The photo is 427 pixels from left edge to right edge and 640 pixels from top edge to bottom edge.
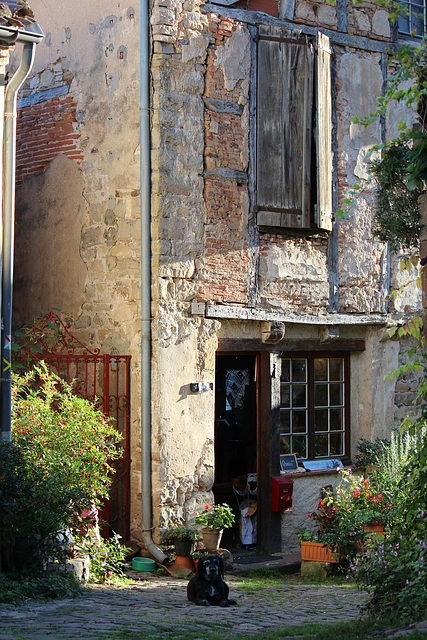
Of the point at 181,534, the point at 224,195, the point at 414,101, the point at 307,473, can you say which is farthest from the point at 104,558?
the point at 414,101

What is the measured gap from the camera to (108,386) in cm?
812

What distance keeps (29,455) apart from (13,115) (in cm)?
300

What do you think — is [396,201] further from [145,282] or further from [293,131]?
[293,131]

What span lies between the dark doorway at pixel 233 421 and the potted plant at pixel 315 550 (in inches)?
65.8

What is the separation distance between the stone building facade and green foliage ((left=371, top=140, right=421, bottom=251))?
2.96m

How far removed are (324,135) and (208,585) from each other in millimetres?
5354

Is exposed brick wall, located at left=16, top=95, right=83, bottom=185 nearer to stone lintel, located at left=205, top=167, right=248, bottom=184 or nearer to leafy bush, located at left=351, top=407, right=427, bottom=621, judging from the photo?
stone lintel, located at left=205, top=167, right=248, bottom=184

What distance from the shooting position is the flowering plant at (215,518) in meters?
7.99

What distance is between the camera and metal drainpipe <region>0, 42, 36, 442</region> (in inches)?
258

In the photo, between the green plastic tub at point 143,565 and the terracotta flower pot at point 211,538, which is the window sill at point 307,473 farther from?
the green plastic tub at point 143,565

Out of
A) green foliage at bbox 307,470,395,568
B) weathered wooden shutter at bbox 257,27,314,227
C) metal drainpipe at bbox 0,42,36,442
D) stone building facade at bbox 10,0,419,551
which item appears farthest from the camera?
weathered wooden shutter at bbox 257,27,314,227

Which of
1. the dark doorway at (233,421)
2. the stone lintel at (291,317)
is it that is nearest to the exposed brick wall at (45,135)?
the stone lintel at (291,317)

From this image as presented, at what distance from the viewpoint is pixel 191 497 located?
830 centimetres

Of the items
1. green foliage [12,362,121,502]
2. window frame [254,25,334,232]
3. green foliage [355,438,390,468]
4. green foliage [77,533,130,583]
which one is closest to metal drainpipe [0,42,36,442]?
green foliage [12,362,121,502]
